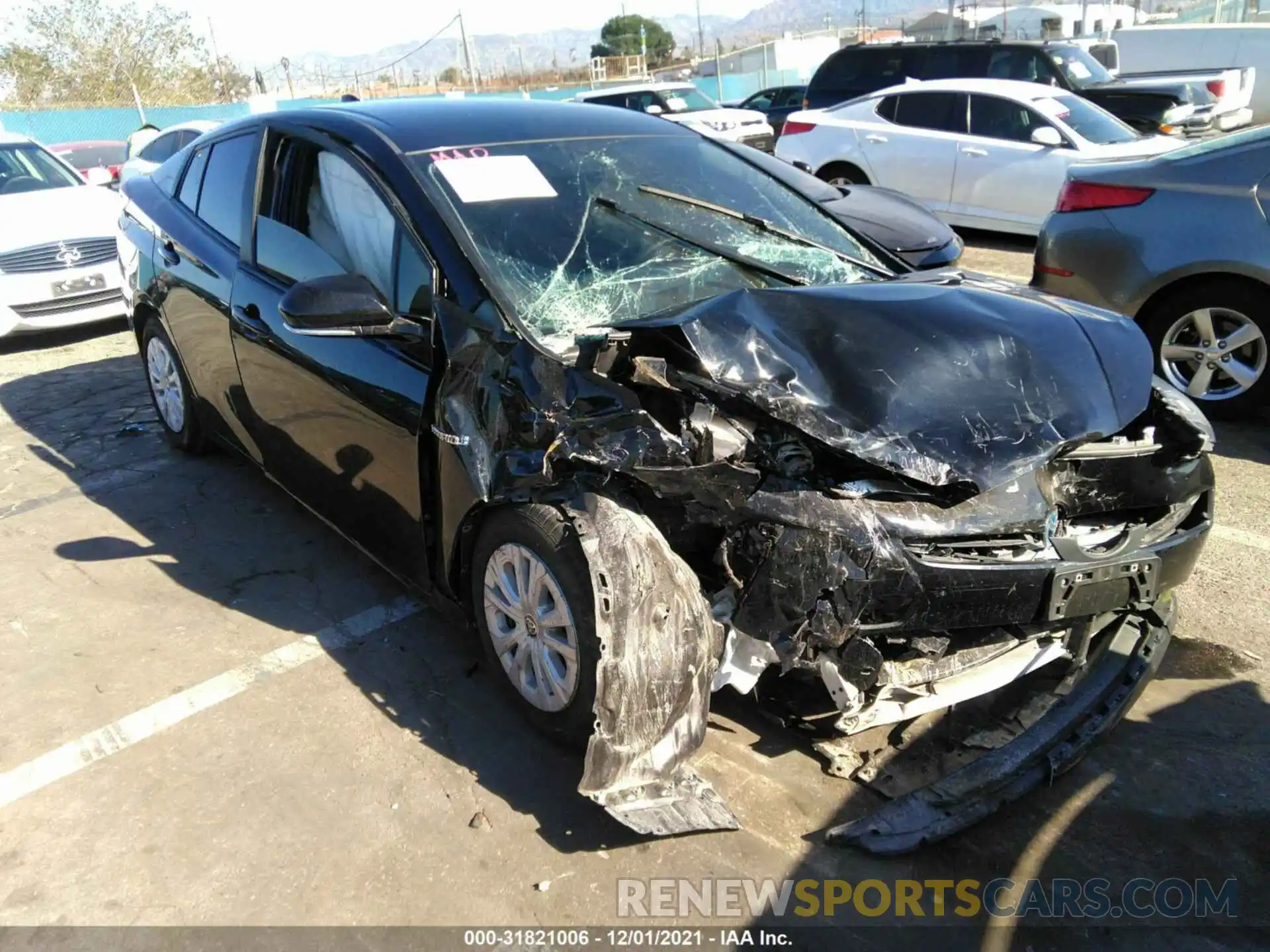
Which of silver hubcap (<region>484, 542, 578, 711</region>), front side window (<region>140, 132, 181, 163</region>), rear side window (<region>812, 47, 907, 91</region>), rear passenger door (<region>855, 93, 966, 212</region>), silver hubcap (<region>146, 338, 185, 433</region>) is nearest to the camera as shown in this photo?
silver hubcap (<region>484, 542, 578, 711</region>)

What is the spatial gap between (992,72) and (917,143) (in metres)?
3.85

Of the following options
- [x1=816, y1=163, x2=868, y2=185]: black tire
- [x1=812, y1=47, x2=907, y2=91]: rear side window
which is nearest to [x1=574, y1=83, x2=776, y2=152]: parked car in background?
[x1=812, y1=47, x2=907, y2=91]: rear side window

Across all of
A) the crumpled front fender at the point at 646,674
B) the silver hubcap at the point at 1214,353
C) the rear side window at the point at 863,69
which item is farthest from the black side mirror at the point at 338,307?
the rear side window at the point at 863,69

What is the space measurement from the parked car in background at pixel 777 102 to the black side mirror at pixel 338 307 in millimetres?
16526

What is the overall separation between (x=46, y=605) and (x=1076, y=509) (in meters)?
3.81

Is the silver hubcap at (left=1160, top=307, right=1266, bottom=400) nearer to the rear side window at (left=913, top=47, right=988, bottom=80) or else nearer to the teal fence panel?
the rear side window at (left=913, top=47, right=988, bottom=80)

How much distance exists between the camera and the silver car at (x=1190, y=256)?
191 inches

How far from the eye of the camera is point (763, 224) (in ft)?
11.9

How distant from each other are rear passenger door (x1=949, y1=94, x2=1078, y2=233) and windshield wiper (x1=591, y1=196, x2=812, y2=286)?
22.5ft

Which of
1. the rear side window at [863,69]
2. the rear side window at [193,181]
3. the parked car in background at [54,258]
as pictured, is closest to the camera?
the rear side window at [193,181]

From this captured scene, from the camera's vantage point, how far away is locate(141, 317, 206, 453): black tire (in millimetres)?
4844

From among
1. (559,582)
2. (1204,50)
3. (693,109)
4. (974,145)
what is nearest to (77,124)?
(693,109)

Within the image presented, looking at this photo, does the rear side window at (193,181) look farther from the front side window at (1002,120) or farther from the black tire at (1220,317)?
the front side window at (1002,120)

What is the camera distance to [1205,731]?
2.91 meters
